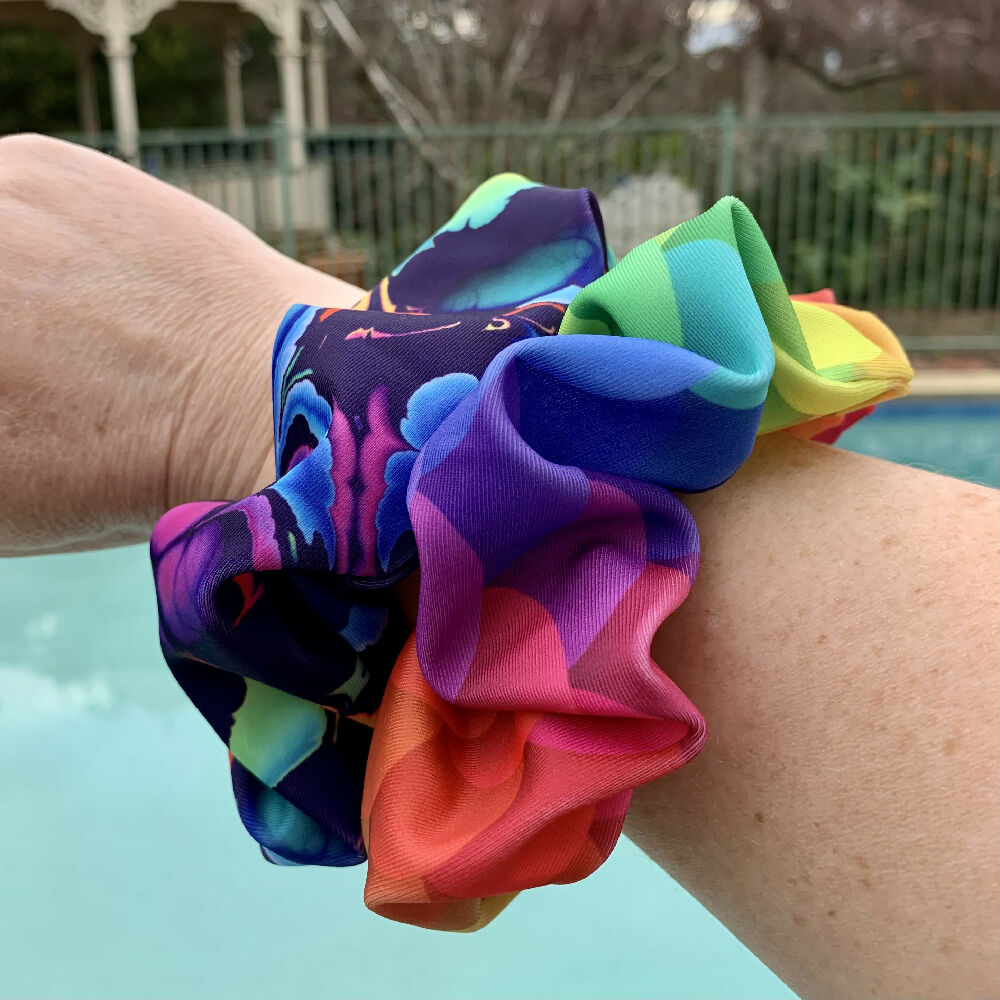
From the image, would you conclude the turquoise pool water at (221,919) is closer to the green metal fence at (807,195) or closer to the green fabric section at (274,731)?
the green fabric section at (274,731)

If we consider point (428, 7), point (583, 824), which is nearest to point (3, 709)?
point (583, 824)

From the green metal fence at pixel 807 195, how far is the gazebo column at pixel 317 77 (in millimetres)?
4244

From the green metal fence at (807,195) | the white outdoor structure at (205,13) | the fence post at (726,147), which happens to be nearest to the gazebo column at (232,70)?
the white outdoor structure at (205,13)

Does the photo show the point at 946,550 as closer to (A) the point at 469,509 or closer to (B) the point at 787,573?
(B) the point at 787,573

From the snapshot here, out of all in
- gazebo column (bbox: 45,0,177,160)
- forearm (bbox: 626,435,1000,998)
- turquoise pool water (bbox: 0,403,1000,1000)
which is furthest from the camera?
gazebo column (bbox: 45,0,177,160)

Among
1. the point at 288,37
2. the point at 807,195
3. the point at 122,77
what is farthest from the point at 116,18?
the point at 807,195

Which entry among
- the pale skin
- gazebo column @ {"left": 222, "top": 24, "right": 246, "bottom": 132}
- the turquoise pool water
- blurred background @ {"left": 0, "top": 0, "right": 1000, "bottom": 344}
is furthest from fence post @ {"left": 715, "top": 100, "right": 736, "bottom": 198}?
gazebo column @ {"left": 222, "top": 24, "right": 246, "bottom": 132}

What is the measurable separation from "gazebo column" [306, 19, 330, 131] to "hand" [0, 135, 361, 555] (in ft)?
34.3

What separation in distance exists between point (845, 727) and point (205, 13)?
1122cm

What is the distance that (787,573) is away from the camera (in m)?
0.50

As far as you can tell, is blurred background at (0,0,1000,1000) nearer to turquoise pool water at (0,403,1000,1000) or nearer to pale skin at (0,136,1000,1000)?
turquoise pool water at (0,403,1000,1000)

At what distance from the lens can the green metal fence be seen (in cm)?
633

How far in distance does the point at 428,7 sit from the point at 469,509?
948 centimetres

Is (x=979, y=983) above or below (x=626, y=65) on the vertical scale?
below
